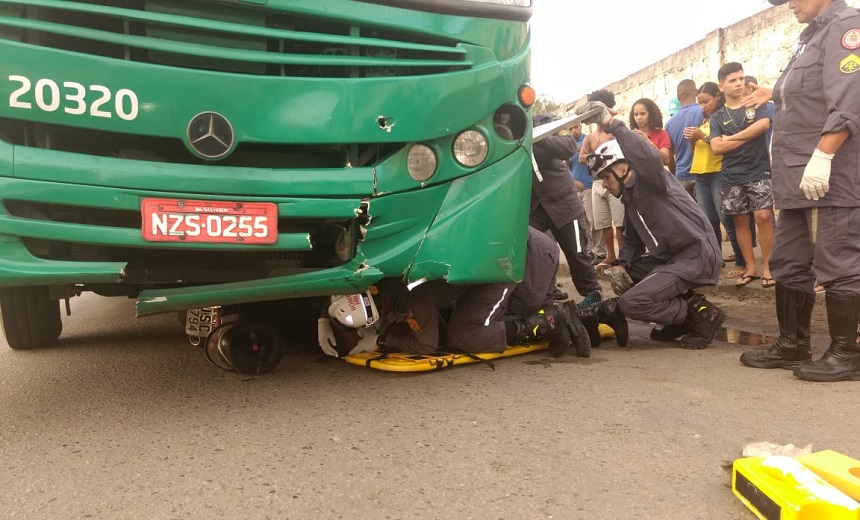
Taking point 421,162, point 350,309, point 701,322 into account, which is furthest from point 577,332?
point 421,162

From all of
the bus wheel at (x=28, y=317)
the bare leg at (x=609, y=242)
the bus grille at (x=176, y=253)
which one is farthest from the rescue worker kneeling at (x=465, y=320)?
the bare leg at (x=609, y=242)

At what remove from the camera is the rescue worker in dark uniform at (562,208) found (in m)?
4.57

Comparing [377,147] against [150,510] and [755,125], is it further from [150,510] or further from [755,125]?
[755,125]

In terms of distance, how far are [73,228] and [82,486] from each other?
0.82 m

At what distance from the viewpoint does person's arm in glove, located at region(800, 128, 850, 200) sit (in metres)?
2.71

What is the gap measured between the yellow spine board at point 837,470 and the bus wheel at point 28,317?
3.72 metres

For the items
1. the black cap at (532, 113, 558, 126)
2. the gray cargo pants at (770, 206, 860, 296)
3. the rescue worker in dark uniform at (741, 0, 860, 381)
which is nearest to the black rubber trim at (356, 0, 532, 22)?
the rescue worker in dark uniform at (741, 0, 860, 381)

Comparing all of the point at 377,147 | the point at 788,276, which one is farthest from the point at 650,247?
the point at 377,147

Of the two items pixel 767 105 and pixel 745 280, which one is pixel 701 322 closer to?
pixel 745 280

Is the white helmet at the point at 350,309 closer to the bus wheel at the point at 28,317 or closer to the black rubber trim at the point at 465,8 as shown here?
the black rubber trim at the point at 465,8

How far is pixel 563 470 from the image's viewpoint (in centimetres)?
186

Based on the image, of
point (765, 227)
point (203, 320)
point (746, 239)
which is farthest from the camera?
point (746, 239)

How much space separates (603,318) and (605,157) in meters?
0.95

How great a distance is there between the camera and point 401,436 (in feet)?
7.13
